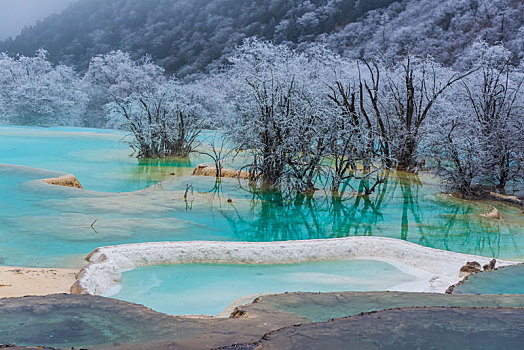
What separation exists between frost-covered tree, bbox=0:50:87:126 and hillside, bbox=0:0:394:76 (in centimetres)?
1489

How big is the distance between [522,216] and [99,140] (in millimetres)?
17335

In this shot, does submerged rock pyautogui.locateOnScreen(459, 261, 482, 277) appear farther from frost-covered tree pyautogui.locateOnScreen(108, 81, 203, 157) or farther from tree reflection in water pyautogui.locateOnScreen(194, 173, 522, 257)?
frost-covered tree pyautogui.locateOnScreen(108, 81, 203, 157)

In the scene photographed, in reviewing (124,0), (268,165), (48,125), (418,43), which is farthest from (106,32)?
(268,165)

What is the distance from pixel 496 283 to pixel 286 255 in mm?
2618

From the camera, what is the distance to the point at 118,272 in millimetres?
4766

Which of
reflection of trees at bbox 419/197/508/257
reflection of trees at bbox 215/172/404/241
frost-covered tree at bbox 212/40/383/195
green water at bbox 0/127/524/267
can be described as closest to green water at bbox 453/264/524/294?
green water at bbox 0/127/524/267

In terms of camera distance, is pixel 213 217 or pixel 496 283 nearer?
pixel 496 283

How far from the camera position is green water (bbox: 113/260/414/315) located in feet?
14.1

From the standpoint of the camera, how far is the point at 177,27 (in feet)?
173

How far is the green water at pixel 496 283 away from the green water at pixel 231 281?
133 cm

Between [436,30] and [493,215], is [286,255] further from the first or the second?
[436,30]

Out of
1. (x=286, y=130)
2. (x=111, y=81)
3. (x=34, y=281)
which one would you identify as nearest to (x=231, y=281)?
(x=34, y=281)

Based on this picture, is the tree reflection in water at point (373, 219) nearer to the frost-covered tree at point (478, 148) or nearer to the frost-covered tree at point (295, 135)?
the frost-covered tree at point (295, 135)

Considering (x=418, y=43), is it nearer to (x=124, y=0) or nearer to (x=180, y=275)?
(x=180, y=275)
